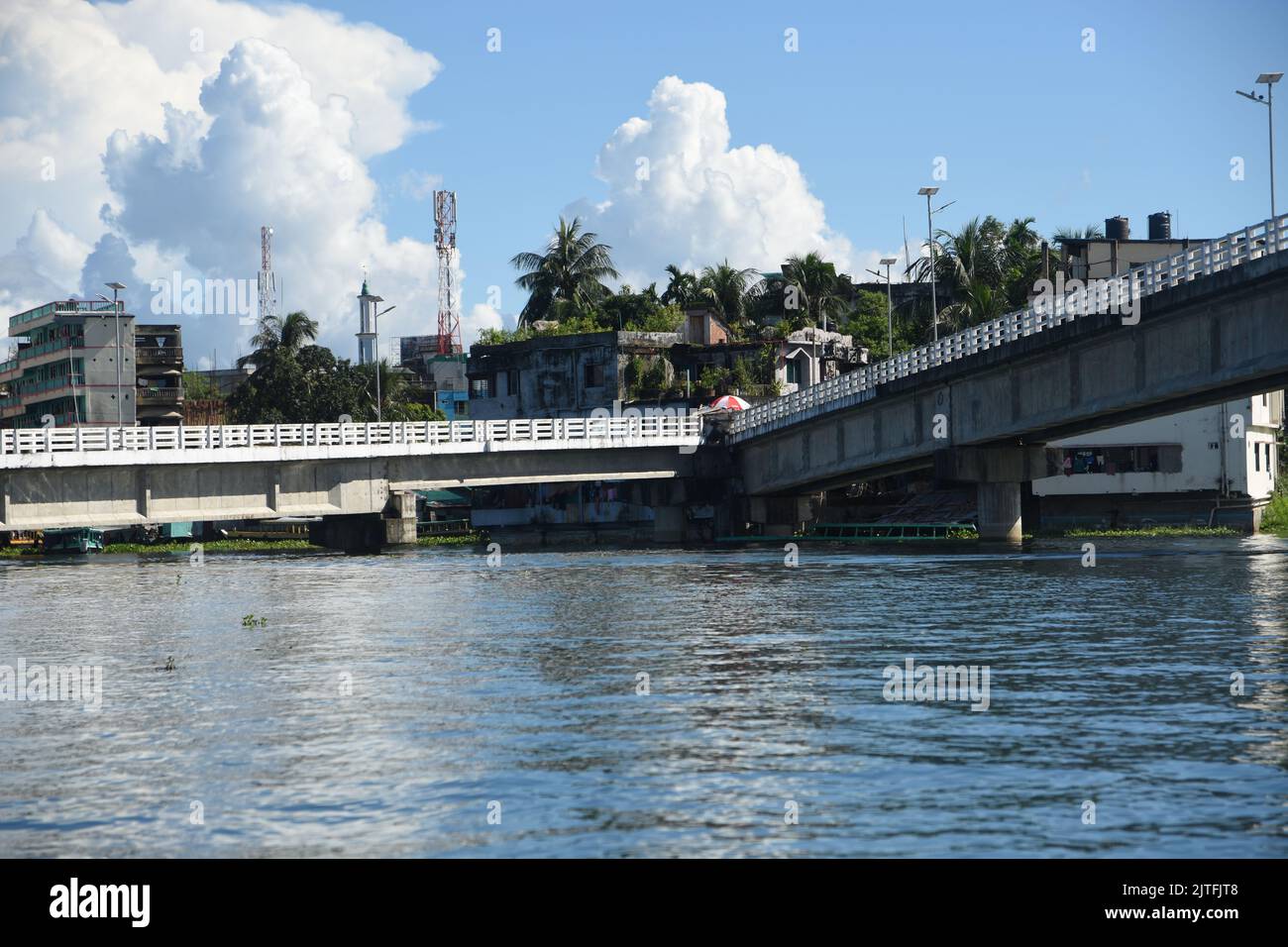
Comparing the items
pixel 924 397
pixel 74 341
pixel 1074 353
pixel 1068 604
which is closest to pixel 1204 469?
pixel 924 397

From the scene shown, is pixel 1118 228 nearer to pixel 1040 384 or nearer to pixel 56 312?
pixel 1040 384

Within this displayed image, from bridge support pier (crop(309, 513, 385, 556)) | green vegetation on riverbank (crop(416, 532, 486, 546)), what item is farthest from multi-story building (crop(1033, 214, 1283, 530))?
green vegetation on riverbank (crop(416, 532, 486, 546))

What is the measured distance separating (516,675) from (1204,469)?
60.0 metres

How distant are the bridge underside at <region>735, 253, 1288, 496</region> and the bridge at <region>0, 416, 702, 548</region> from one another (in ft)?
27.5

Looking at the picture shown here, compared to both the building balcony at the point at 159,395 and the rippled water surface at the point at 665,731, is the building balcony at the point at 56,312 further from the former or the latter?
the rippled water surface at the point at 665,731

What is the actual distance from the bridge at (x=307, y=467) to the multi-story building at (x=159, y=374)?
67.3 meters

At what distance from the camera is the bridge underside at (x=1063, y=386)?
44875mm

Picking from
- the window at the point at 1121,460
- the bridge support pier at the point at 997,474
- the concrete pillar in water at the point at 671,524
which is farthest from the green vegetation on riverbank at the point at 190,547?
the window at the point at 1121,460

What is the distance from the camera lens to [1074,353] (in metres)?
54.1

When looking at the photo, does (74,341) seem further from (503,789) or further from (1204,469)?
(503,789)

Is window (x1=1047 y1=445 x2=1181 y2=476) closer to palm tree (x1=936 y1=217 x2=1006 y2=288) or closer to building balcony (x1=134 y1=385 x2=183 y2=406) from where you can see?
palm tree (x1=936 y1=217 x2=1006 y2=288)

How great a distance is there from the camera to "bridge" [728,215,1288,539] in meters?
45.2

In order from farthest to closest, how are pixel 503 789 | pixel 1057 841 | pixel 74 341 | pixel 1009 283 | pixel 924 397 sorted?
1. pixel 74 341
2. pixel 1009 283
3. pixel 924 397
4. pixel 503 789
5. pixel 1057 841
